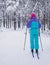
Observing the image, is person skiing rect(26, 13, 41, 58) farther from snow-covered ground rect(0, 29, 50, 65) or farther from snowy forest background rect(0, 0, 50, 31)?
snowy forest background rect(0, 0, 50, 31)

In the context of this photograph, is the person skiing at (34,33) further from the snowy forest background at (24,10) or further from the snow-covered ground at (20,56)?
the snowy forest background at (24,10)

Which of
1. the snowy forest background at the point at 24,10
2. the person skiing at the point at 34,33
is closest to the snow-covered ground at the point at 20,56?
the person skiing at the point at 34,33

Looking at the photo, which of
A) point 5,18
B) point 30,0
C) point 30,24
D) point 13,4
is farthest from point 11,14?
point 30,24

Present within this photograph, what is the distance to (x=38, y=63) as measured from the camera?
874cm

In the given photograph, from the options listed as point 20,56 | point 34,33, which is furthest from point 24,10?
point 20,56

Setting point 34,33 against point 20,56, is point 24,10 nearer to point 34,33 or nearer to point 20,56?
point 34,33

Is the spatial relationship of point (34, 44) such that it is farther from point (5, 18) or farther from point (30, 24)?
point (5, 18)

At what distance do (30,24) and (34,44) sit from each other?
0.99 m

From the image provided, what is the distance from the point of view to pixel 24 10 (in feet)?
142

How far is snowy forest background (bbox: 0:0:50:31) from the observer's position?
37.7m

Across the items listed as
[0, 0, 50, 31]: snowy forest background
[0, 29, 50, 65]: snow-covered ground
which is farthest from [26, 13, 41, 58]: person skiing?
[0, 0, 50, 31]: snowy forest background

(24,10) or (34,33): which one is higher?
(34,33)


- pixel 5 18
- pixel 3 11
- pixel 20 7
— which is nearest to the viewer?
pixel 20 7

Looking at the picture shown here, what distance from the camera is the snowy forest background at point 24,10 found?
37719 millimetres
